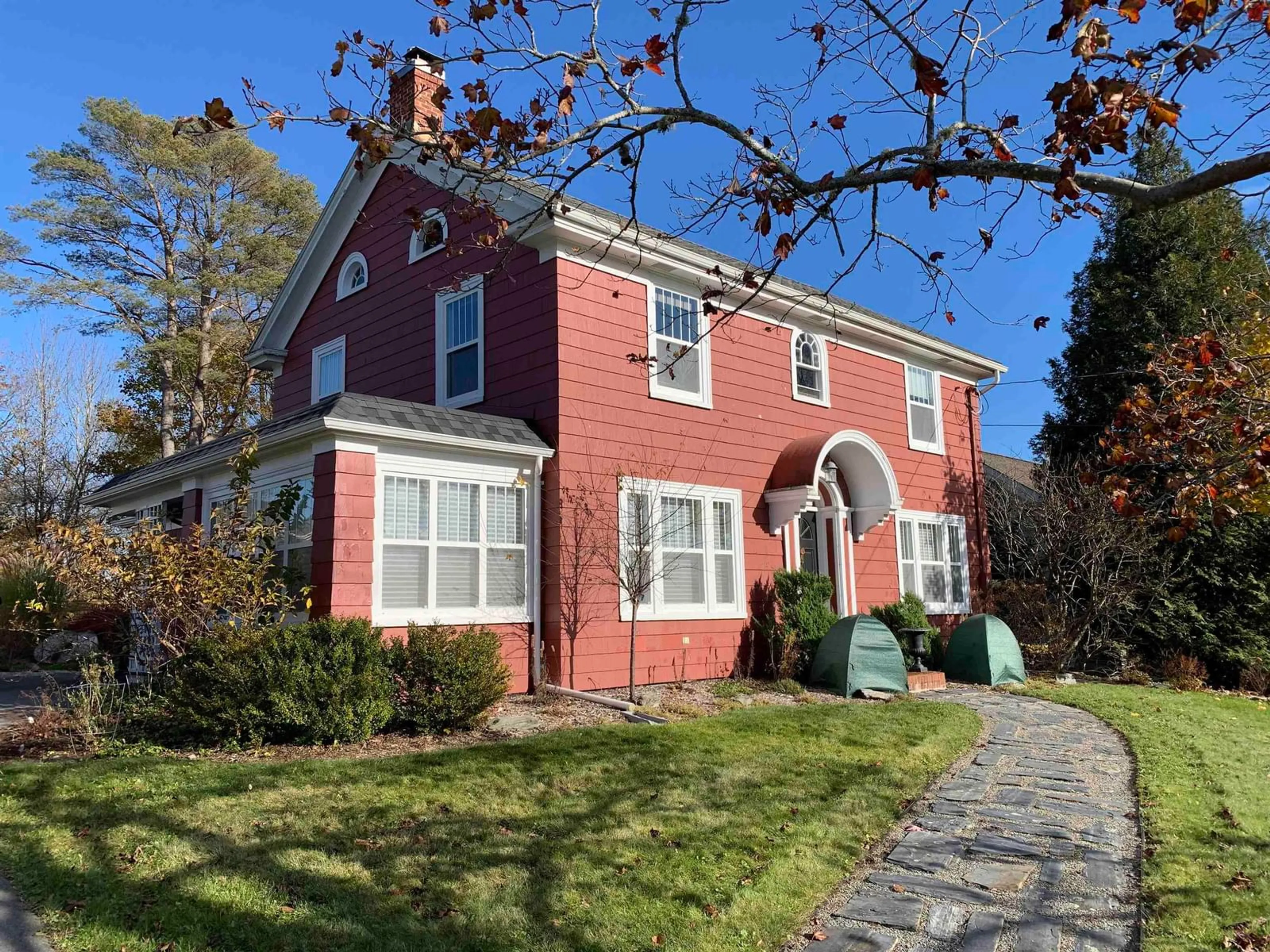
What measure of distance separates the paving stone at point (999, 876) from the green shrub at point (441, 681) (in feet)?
15.1

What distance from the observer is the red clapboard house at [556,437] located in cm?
948

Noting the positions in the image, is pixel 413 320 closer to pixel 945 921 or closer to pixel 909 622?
pixel 909 622

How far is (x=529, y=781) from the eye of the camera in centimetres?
629

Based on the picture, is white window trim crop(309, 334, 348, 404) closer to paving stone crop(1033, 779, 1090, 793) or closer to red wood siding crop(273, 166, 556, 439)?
red wood siding crop(273, 166, 556, 439)

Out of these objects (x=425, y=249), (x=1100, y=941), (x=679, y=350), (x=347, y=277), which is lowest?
(x=1100, y=941)

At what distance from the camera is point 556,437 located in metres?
10.6

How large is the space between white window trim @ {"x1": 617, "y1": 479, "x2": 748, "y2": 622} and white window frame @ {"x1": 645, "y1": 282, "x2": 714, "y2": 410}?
1.23m

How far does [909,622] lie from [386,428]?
8.86 metres

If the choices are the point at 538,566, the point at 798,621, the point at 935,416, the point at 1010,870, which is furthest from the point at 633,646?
the point at 935,416

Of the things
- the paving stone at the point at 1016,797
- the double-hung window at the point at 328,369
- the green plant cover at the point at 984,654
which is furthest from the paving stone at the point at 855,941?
the double-hung window at the point at 328,369

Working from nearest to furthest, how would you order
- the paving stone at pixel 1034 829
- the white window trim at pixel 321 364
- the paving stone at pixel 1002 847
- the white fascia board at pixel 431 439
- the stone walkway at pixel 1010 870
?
the stone walkway at pixel 1010 870
the paving stone at pixel 1002 847
the paving stone at pixel 1034 829
the white fascia board at pixel 431 439
the white window trim at pixel 321 364

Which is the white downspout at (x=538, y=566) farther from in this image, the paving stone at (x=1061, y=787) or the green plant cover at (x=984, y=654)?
the green plant cover at (x=984, y=654)

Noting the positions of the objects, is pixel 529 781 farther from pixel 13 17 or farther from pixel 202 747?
pixel 13 17

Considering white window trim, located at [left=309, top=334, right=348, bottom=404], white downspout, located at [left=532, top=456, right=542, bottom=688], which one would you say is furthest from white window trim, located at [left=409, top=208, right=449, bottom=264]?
white downspout, located at [left=532, top=456, right=542, bottom=688]
